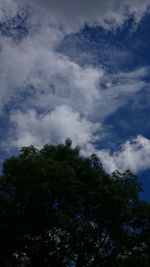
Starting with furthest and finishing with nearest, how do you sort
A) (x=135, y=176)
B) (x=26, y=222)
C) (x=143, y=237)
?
(x=135, y=176) → (x=143, y=237) → (x=26, y=222)

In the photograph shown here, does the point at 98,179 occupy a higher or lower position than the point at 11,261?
higher

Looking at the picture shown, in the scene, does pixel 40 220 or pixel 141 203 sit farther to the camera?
pixel 141 203

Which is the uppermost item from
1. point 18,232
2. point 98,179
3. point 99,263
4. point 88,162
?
point 88,162

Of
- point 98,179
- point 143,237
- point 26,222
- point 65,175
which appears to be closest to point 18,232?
point 26,222

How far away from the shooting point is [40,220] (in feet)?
75.0

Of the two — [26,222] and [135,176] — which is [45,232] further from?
[135,176]

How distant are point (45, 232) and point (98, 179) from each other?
521cm

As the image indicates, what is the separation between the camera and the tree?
2292cm

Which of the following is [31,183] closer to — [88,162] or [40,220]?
[40,220]

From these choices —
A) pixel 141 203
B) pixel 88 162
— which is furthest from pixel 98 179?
pixel 141 203

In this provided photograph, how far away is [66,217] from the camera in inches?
887

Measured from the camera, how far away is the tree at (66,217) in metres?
22.9

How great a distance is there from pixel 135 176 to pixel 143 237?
4.36m

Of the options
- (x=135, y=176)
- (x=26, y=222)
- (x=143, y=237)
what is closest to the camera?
(x=26, y=222)
